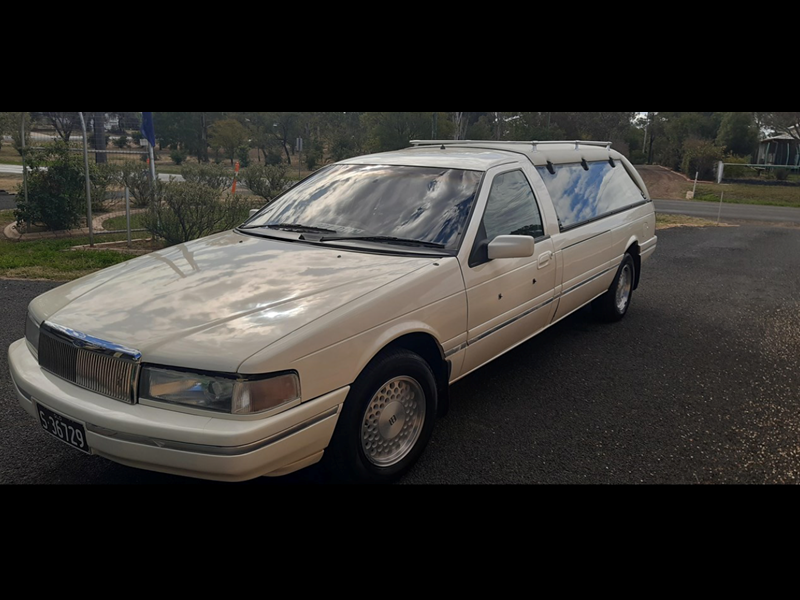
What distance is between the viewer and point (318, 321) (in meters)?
2.95

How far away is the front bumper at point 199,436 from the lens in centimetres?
263

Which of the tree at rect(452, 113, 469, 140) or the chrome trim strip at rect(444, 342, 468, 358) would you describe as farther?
the tree at rect(452, 113, 469, 140)

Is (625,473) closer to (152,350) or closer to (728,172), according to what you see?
(152,350)

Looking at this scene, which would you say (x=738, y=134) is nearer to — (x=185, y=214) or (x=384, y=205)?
(x=185, y=214)

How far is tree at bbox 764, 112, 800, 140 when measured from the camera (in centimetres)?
4484

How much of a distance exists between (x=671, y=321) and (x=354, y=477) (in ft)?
15.4

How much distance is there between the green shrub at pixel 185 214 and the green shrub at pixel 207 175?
3219 millimetres

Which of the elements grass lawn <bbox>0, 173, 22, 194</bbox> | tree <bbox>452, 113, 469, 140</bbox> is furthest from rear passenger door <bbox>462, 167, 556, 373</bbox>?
tree <bbox>452, 113, 469, 140</bbox>

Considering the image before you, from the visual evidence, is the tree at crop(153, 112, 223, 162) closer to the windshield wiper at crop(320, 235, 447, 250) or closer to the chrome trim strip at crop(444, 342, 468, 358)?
the windshield wiper at crop(320, 235, 447, 250)

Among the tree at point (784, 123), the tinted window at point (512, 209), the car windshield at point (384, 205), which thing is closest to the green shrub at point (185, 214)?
the car windshield at point (384, 205)

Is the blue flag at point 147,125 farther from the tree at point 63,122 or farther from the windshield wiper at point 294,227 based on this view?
the windshield wiper at point 294,227

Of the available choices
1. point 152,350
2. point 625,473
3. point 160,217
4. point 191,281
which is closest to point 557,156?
point 625,473

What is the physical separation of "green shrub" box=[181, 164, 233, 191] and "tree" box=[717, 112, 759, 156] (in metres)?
37.2

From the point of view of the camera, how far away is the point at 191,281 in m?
3.46
